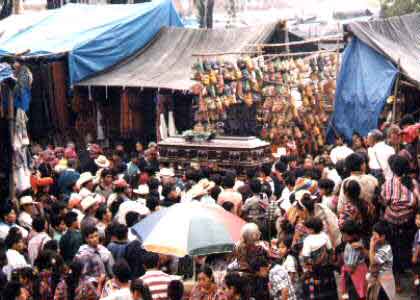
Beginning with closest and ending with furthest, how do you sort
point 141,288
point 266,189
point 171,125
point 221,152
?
point 141,288
point 266,189
point 221,152
point 171,125

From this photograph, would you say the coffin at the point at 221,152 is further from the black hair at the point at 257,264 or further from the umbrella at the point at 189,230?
the black hair at the point at 257,264

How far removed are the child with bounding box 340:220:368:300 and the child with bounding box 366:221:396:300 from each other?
8 centimetres

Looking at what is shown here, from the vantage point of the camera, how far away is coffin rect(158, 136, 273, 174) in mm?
13164

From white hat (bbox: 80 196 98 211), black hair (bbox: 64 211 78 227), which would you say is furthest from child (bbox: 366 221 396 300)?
white hat (bbox: 80 196 98 211)

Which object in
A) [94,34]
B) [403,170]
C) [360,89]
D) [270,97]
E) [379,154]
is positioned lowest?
[379,154]

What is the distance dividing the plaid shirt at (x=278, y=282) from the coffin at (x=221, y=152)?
19.6ft

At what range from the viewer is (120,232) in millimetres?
7938

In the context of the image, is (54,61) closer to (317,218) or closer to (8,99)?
(8,99)

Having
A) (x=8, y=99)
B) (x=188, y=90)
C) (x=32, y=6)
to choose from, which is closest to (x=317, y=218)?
(x=8, y=99)

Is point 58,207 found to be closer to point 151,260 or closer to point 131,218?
point 131,218

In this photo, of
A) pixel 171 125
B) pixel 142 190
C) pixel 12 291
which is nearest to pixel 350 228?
pixel 12 291

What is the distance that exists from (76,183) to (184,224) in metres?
3.72

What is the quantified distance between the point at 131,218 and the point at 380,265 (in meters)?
2.80

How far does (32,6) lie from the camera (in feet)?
110
